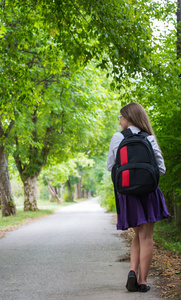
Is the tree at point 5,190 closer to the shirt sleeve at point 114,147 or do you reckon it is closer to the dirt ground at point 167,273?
the dirt ground at point 167,273

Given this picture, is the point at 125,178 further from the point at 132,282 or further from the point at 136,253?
the point at 132,282

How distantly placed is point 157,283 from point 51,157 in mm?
21189

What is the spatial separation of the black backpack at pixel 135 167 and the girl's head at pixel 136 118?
0.21m

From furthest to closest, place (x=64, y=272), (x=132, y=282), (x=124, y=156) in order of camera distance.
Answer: (x=64, y=272) → (x=132, y=282) → (x=124, y=156)

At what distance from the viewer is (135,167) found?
370cm

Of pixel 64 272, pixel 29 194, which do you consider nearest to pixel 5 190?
pixel 29 194

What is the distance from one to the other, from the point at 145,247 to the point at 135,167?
903 mm

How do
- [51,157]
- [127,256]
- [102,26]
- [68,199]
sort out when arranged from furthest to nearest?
[68,199] → [51,157] → [102,26] → [127,256]

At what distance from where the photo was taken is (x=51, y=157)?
25297 millimetres

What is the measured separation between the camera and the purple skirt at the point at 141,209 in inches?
150

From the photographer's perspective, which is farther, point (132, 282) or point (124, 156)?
point (132, 282)

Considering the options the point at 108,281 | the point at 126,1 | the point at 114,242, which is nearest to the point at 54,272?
the point at 108,281

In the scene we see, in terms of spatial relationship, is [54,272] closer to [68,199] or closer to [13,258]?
[13,258]

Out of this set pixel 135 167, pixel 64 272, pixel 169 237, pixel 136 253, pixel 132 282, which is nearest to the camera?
pixel 135 167
